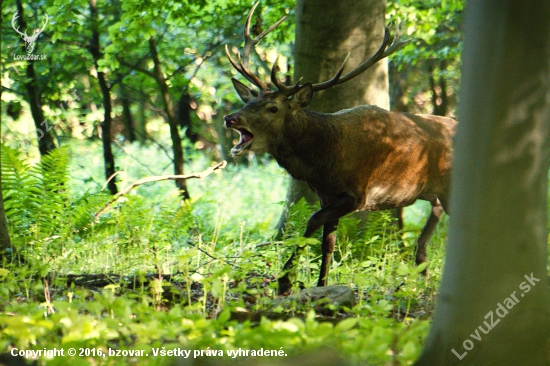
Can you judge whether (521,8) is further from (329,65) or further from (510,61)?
(329,65)

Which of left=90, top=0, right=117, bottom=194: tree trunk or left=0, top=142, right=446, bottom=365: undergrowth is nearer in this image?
left=0, top=142, right=446, bottom=365: undergrowth

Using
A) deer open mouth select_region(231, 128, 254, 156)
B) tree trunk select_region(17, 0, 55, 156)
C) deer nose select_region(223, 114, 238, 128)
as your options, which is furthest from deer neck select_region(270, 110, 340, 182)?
tree trunk select_region(17, 0, 55, 156)

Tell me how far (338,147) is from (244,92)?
48.7 inches

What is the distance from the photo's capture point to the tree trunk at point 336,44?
8344 millimetres

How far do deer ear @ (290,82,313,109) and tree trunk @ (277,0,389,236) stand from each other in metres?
1.62

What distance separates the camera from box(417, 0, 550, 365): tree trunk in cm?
351

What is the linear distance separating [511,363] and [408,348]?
0.71m

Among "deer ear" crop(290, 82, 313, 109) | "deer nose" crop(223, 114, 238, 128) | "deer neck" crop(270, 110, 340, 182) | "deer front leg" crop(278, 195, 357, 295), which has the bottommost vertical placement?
"deer front leg" crop(278, 195, 357, 295)

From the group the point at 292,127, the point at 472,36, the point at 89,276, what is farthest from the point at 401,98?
the point at 472,36

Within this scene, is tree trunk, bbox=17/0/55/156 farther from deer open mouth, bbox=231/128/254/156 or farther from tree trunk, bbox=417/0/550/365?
tree trunk, bbox=417/0/550/365

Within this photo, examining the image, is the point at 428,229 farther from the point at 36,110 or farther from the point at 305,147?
the point at 36,110

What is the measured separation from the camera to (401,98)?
17.5 metres

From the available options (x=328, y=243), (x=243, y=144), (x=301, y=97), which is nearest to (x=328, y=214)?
(x=328, y=243)

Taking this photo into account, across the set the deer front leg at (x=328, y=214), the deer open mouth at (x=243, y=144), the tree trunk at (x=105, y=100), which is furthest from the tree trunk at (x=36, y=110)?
the deer front leg at (x=328, y=214)
